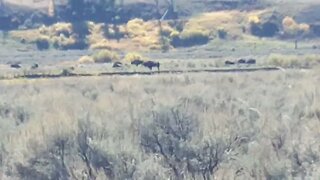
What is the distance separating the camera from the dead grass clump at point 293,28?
106188 mm

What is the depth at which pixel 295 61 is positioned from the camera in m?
78.7

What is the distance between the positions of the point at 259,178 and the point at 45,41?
262 ft

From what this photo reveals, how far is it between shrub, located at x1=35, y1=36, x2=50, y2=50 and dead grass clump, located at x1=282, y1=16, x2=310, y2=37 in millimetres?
25110

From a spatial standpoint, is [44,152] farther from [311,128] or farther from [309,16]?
[309,16]

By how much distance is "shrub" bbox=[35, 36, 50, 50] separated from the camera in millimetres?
106750

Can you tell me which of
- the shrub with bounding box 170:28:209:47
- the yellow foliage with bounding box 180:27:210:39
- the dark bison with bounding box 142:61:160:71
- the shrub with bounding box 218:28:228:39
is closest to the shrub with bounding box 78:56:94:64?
the dark bison with bounding box 142:61:160:71

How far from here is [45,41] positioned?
106938mm

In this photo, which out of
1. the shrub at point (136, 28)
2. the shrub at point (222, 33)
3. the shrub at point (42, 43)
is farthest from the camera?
the shrub at point (136, 28)

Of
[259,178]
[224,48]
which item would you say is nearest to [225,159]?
[259,178]

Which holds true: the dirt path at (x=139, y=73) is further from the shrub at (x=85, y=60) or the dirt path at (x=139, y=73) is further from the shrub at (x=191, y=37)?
the shrub at (x=191, y=37)

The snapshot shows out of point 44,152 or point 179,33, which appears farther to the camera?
point 179,33

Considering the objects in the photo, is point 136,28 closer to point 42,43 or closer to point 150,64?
point 42,43

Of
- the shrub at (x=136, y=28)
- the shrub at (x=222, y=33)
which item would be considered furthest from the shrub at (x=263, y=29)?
the shrub at (x=136, y=28)

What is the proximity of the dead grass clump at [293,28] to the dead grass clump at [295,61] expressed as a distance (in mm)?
26220
